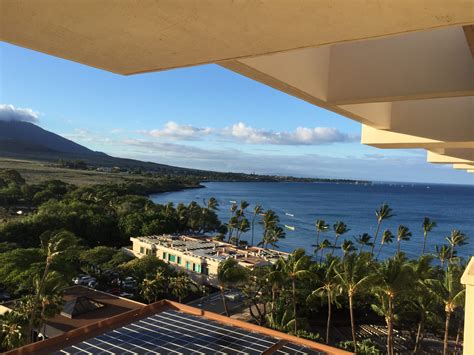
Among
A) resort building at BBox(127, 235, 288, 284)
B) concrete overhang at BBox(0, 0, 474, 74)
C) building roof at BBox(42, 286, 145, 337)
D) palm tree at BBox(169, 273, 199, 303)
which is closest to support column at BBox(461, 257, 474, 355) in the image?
concrete overhang at BBox(0, 0, 474, 74)

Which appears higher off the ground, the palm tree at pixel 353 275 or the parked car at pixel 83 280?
the palm tree at pixel 353 275

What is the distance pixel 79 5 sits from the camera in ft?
4.85

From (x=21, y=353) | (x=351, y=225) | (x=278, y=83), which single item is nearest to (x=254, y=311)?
(x=21, y=353)

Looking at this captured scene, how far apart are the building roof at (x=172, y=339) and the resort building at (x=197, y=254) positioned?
1408 centimetres

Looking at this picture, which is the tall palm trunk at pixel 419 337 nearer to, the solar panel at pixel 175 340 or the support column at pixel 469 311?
the solar panel at pixel 175 340

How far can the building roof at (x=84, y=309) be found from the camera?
24.5 metres

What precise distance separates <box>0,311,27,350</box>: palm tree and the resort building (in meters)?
18.4

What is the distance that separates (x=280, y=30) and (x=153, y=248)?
135 ft

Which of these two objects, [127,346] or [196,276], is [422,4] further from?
[196,276]

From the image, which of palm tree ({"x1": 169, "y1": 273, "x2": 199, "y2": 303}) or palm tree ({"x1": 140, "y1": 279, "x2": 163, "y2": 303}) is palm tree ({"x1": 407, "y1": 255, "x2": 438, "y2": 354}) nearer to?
palm tree ({"x1": 169, "y1": 273, "x2": 199, "y2": 303})

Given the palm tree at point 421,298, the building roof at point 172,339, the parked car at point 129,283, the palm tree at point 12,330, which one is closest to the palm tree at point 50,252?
the palm tree at point 12,330

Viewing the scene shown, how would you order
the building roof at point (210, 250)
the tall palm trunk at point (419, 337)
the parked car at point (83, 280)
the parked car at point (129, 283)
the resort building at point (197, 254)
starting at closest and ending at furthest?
1. the tall palm trunk at point (419, 337)
2. the parked car at point (83, 280)
3. the parked car at point (129, 283)
4. the resort building at point (197, 254)
5. the building roof at point (210, 250)

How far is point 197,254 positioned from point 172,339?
19.7 m

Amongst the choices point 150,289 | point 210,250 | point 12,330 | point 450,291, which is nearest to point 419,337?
point 450,291
